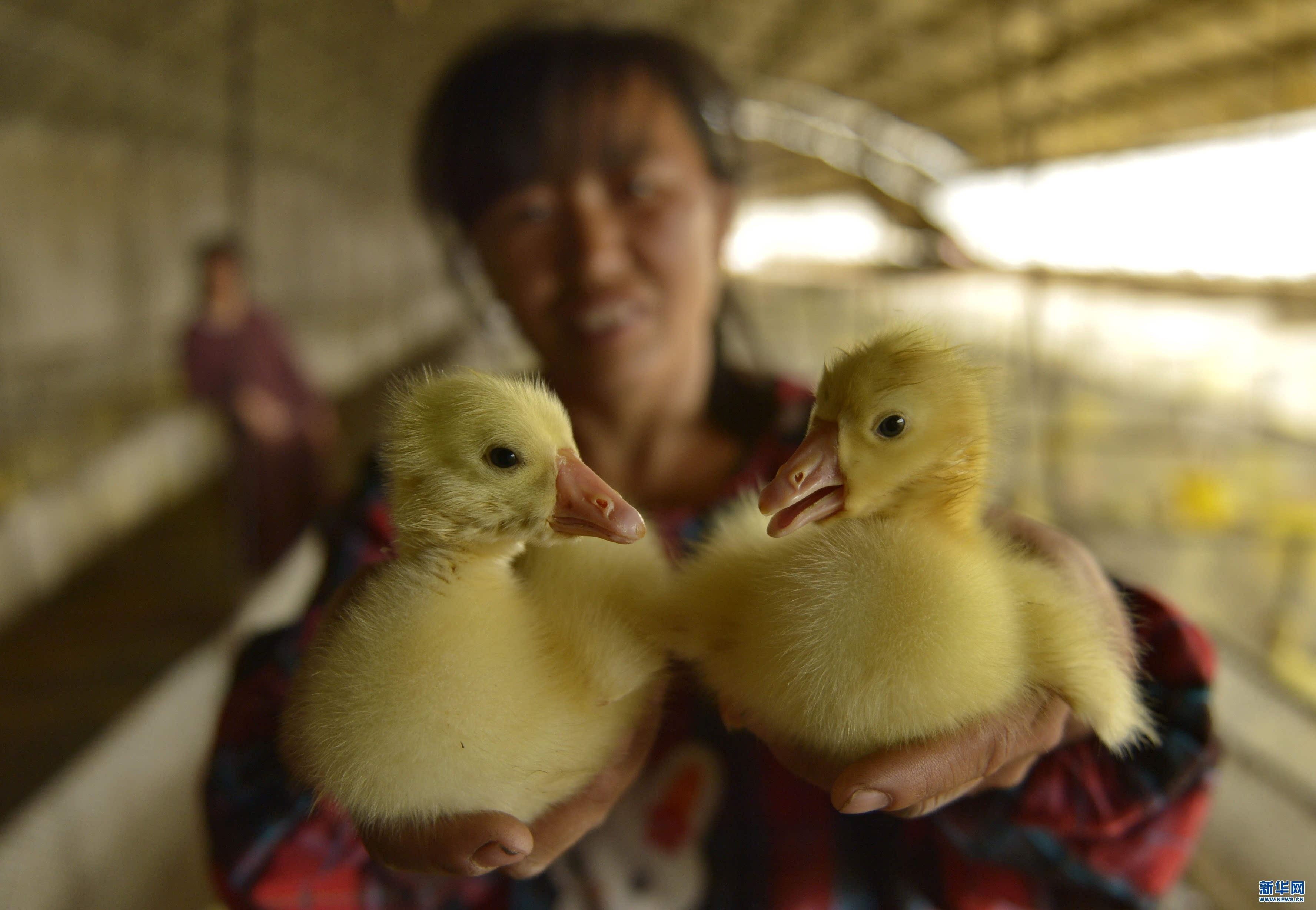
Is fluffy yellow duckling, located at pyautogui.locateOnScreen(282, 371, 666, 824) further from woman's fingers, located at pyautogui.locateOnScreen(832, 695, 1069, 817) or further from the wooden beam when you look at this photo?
the wooden beam

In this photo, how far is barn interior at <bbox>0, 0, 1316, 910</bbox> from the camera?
2.75 ft

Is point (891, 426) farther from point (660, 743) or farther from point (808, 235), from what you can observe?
point (808, 235)

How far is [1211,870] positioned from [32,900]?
3.26ft

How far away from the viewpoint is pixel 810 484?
35 centimetres

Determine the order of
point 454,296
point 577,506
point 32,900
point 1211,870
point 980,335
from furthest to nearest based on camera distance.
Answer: point 454,296 → point 1211,870 → point 32,900 → point 980,335 → point 577,506

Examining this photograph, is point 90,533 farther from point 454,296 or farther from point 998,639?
point 998,639

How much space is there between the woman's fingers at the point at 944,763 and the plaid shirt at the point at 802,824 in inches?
3.5

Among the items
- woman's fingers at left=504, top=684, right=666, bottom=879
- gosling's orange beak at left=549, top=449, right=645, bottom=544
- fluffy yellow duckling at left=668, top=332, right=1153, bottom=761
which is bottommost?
woman's fingers at left=504, top=684, right=666, bottom=879

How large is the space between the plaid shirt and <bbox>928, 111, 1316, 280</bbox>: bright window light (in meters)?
0.44

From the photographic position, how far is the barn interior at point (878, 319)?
33.0 inches

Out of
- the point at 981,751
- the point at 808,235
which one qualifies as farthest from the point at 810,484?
the point at 808,235

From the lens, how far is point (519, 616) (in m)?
0.43

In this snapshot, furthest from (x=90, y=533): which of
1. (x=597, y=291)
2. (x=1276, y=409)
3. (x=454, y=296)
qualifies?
(x=1276, y=409)

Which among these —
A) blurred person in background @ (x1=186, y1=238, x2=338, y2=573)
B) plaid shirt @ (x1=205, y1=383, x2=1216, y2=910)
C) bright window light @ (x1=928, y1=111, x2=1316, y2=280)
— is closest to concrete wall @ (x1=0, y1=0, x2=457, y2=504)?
blurred person in background @ (x1=186, y1=238, x2=338, y2=573)
